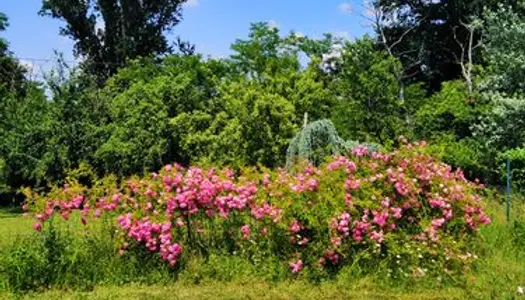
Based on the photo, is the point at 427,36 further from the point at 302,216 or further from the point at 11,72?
the point at 302,216

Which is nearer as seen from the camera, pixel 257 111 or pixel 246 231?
pixel 246 231

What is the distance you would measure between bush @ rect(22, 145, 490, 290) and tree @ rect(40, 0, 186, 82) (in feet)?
80.6

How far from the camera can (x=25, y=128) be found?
21406 millimetres

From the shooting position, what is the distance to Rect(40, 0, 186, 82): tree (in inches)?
1227

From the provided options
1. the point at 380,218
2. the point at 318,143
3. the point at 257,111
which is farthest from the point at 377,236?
the point at 257,111

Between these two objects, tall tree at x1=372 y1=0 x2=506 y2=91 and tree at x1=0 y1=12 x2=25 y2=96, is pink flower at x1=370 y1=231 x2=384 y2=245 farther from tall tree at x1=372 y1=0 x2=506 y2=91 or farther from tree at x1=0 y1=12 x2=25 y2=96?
tree at x1=0 y1=12 x2=25 y2=96

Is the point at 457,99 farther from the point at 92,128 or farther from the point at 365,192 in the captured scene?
the point at 365,192

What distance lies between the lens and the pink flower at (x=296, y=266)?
6727 mm

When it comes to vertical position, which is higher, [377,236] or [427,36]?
[427,36]

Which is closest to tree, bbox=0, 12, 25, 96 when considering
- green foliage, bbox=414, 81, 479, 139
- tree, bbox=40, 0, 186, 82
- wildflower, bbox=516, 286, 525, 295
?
tree, bbox=40, 0, 186, 82

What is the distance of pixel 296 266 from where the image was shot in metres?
6.73

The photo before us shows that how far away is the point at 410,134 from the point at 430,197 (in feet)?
36.7

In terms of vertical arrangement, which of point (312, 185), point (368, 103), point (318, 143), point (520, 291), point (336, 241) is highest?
point (368, 103)

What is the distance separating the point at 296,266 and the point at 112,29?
1067 inches
